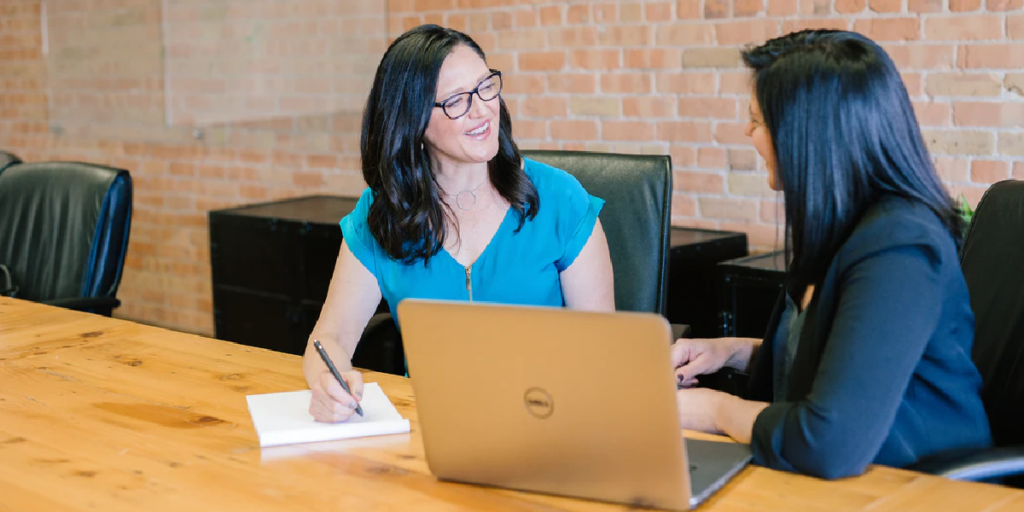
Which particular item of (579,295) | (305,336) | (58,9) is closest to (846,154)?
(579,295)

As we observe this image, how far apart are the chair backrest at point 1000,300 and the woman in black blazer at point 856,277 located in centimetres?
18

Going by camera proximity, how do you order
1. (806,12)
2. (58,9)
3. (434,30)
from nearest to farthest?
(434,30) < (806,12) < (58,9)

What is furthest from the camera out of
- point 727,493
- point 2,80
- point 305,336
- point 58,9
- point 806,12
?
point 2,80

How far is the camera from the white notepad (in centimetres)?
139

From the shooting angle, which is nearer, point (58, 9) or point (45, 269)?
point (45, 269)

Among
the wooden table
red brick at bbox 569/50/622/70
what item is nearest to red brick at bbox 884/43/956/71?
red brick at bbox 569/50/622/70

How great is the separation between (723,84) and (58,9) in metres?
3.28

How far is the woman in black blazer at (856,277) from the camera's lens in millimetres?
1157

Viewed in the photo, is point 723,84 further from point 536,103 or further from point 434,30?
point 434,30

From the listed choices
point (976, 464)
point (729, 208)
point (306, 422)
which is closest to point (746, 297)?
point (729, 208)

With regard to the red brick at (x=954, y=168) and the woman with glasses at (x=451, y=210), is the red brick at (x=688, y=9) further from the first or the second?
the woman with glasses at (x=451, y=210)

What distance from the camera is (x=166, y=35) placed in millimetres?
4172

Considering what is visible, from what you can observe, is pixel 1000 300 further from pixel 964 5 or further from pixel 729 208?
pixel 729 208

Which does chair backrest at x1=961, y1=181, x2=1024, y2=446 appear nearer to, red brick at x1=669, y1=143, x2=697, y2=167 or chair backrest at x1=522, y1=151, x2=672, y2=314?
chair backrest at x1=522, y1=151, x2=672, y2=314
